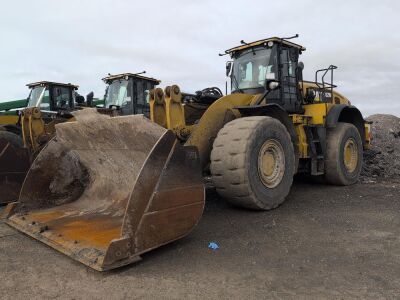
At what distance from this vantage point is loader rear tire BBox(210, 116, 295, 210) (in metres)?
4.91

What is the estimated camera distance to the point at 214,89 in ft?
23.1

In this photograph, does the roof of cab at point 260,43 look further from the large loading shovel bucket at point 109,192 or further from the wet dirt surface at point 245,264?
the large loading shovel bucket at point 109,192

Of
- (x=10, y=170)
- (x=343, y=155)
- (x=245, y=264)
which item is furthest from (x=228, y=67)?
(x=245, y=264)

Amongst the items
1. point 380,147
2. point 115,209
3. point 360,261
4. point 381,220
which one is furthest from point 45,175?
point 380,147

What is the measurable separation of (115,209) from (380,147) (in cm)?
1024

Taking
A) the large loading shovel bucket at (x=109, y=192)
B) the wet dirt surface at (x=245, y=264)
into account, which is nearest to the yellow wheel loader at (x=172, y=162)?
the large loading shovel bucket at (x=109, y=192)

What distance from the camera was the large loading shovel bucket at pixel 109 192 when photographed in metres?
3.49

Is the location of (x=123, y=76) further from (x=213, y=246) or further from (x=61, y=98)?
A: (x=213, y=246)

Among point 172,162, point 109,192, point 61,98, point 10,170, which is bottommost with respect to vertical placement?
Result: point 109,192

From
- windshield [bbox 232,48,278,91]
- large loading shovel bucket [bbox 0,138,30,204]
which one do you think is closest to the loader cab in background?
windshield [bbox 232,48,278,91]

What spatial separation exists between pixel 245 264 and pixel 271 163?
2309 millimetres

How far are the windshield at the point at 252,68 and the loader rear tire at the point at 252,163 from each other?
134 centimetres

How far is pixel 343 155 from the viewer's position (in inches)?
299

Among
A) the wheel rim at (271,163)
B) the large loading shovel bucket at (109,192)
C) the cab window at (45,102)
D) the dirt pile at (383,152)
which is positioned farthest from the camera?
the cab window at (45,102)
